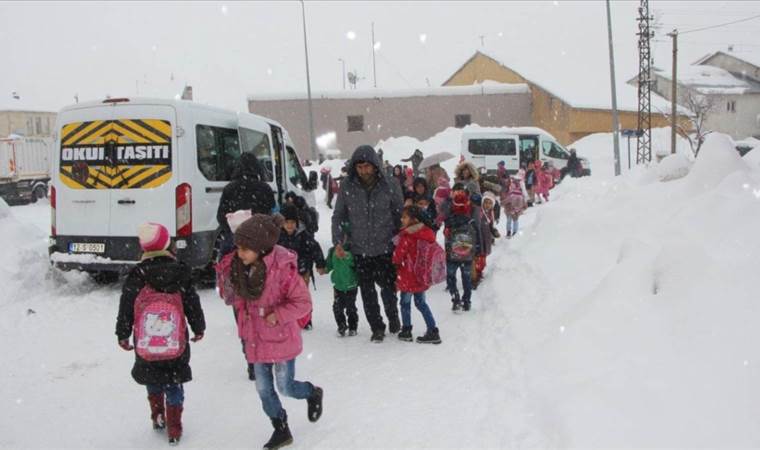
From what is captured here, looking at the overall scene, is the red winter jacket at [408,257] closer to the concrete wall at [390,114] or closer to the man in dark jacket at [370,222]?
the man in dark jacket at [370,222]

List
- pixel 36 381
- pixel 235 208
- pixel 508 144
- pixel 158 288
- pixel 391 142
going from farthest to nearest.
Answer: pixel 391 142 → pixel 508 144 → pixel 235 208 → pixel 36 381 → pixel 158 288

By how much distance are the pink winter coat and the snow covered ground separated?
0.73 metres

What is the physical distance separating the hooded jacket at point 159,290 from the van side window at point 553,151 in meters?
23.0

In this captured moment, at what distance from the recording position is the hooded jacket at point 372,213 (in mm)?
6324

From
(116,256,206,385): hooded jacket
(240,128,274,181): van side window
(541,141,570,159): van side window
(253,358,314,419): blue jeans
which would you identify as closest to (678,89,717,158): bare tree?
(541,141,570,159): van side window

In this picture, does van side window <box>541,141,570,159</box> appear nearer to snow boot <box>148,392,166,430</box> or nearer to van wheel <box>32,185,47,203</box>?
van wheel <box>32,185,47,203</box>

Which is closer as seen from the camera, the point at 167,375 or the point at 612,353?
the point at 167,375

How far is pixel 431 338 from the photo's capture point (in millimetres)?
6387

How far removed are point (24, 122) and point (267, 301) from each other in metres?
50.1

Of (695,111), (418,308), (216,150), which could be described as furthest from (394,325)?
(695,111)

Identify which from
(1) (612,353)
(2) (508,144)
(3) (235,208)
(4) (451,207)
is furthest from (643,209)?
(2) (508,144)

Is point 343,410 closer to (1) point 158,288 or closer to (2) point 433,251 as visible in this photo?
(1) point 158,288

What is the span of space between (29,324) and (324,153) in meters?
34.6

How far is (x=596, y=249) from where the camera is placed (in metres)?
7.66
